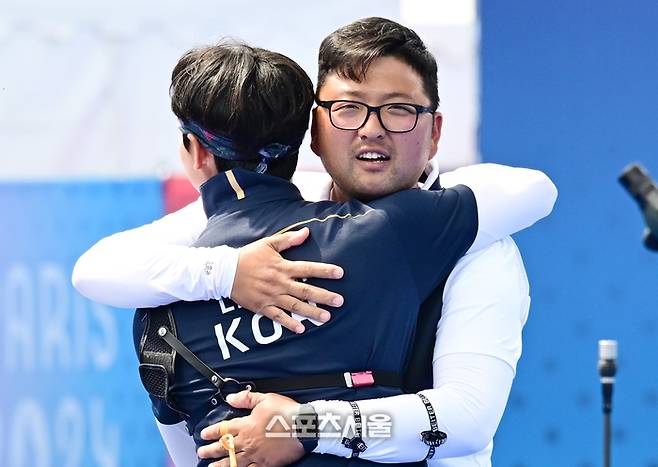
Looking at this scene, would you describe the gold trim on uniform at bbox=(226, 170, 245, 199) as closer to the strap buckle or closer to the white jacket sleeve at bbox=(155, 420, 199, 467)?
the strap buckle

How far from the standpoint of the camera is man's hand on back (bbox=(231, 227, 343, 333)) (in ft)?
6.66

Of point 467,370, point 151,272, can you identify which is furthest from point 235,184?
point 467,370

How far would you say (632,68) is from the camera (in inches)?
161

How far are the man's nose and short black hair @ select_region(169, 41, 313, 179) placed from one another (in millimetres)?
113

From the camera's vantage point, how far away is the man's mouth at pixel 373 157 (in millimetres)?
2178

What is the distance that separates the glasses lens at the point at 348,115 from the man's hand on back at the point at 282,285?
0.83 ft

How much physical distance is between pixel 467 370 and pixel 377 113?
1.61 ft

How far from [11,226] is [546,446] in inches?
84.8

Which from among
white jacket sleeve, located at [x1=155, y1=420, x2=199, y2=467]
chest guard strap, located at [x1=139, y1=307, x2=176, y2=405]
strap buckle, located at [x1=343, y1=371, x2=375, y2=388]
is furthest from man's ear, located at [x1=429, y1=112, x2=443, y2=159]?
white jacket sleeve, located at [x1=155, y1=420, x2=199, y2=467]

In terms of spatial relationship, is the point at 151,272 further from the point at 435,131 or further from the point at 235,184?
the point at 435,131

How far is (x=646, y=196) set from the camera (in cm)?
158

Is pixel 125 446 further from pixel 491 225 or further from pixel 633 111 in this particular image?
pixel 491 225

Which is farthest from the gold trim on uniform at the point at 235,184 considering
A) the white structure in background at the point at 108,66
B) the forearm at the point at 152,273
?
the white structure in background at the point at 108,66

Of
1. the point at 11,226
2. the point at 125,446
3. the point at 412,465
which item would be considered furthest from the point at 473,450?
the point at 11,226
